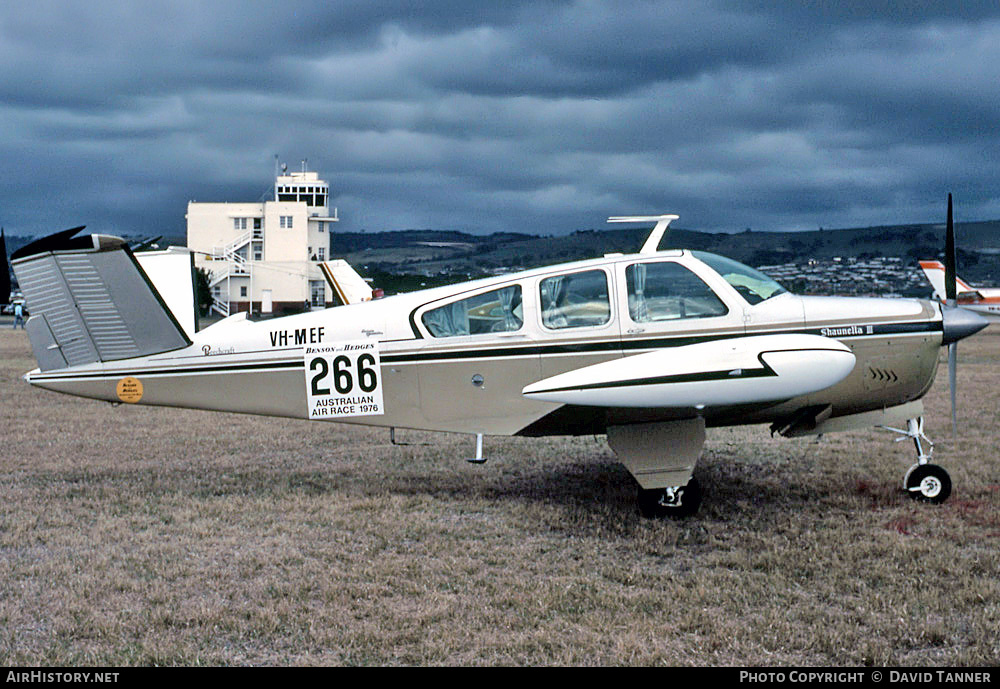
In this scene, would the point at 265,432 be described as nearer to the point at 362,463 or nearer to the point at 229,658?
the point at 362,463

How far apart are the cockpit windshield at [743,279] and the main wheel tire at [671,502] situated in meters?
1.73

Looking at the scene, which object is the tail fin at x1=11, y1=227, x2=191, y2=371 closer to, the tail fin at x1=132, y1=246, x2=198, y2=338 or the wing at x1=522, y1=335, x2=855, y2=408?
the tail fin at x1=132, y1=246, x2=198, y2=338

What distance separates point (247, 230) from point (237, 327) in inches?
3008

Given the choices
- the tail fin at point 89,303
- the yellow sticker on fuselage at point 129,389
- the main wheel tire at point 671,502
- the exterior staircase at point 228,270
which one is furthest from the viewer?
the exterior staircase at point 228,270

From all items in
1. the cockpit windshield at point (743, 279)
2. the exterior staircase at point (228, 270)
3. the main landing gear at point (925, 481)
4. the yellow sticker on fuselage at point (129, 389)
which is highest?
the exterior staircase at point (228, 270)

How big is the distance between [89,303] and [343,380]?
2544 mm

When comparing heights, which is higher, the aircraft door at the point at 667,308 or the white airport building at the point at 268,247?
the white airport building at the point at 268,247

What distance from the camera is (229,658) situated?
4531mm

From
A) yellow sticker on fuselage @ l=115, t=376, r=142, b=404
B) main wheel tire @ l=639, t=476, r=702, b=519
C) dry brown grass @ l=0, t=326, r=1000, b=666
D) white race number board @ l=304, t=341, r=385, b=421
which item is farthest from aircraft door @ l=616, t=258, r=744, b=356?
yellow sticker on fuselage @ l=115, t=376, r=142, b=404

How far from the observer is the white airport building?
75750 mm

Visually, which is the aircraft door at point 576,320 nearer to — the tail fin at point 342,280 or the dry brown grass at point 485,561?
the dry brown grass at point 485,561

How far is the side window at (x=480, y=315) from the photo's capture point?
7738 mm

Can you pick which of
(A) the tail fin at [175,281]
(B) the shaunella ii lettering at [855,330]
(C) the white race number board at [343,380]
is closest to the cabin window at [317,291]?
(A) the tail fin at [175,281]

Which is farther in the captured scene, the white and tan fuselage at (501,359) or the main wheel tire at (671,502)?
the white and tan fuselage at (501,359)
